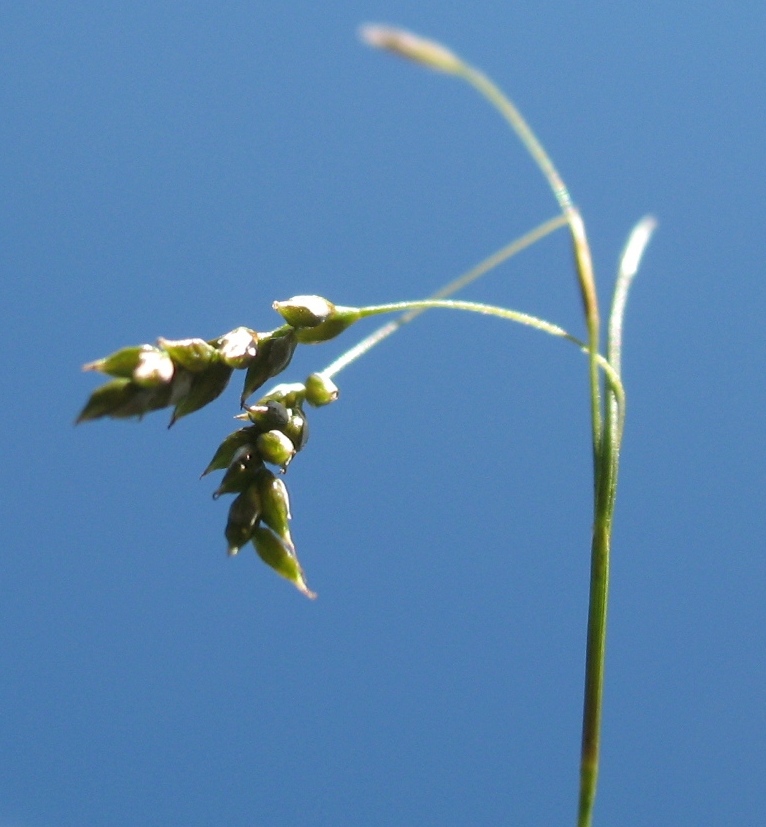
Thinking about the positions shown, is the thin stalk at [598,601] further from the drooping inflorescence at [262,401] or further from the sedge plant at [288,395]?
the drooping inflorescence at [262,401]

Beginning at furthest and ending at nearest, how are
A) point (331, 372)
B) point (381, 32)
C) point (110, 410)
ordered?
1. point (331, 372)
2. point (110, 410)
3. point (381, 32)

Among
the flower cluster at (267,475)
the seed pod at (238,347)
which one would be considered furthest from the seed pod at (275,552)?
the seed pod at (238,347)

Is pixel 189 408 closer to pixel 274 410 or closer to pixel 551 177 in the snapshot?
pixel 274 410

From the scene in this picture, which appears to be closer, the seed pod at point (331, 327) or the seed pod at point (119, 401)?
the seed pod at point (119, 401)

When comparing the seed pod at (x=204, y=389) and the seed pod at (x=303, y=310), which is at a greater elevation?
the seed pod at (x=303, y=310)

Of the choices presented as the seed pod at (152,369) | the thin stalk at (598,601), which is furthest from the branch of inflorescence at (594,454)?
the seed pod at (152,369)

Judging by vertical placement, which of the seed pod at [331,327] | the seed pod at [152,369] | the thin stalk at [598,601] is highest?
the seed pod at [331,327]

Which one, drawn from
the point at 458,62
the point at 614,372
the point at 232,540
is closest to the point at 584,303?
the point at 614,372

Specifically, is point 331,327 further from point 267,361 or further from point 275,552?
point 275,552
